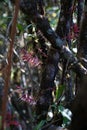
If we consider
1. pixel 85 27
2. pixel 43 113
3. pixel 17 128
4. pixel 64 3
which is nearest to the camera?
pixel 85 27

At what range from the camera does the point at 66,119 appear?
5.13 ft

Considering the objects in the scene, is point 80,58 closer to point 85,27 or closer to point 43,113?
point 85,27

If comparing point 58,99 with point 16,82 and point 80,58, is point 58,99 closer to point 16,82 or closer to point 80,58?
point 80,58

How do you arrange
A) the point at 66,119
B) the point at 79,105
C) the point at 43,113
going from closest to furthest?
the point at 79,105 → the point at 66,119 → the point at 43,113

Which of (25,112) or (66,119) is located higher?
(66,119)

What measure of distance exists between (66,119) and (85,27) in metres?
0.46

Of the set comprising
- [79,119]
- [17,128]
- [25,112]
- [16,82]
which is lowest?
[25,112]

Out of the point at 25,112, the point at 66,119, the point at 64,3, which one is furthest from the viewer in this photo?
the point at 25,112

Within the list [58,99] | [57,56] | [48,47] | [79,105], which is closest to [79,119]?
[79,105]

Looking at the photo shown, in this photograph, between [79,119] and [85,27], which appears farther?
[85,27]

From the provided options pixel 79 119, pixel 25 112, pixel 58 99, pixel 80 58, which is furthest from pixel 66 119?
pixel 25 112

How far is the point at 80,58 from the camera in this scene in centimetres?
184

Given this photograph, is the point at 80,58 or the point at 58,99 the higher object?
the point at 80,58

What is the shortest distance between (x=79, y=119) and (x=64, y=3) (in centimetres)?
100
